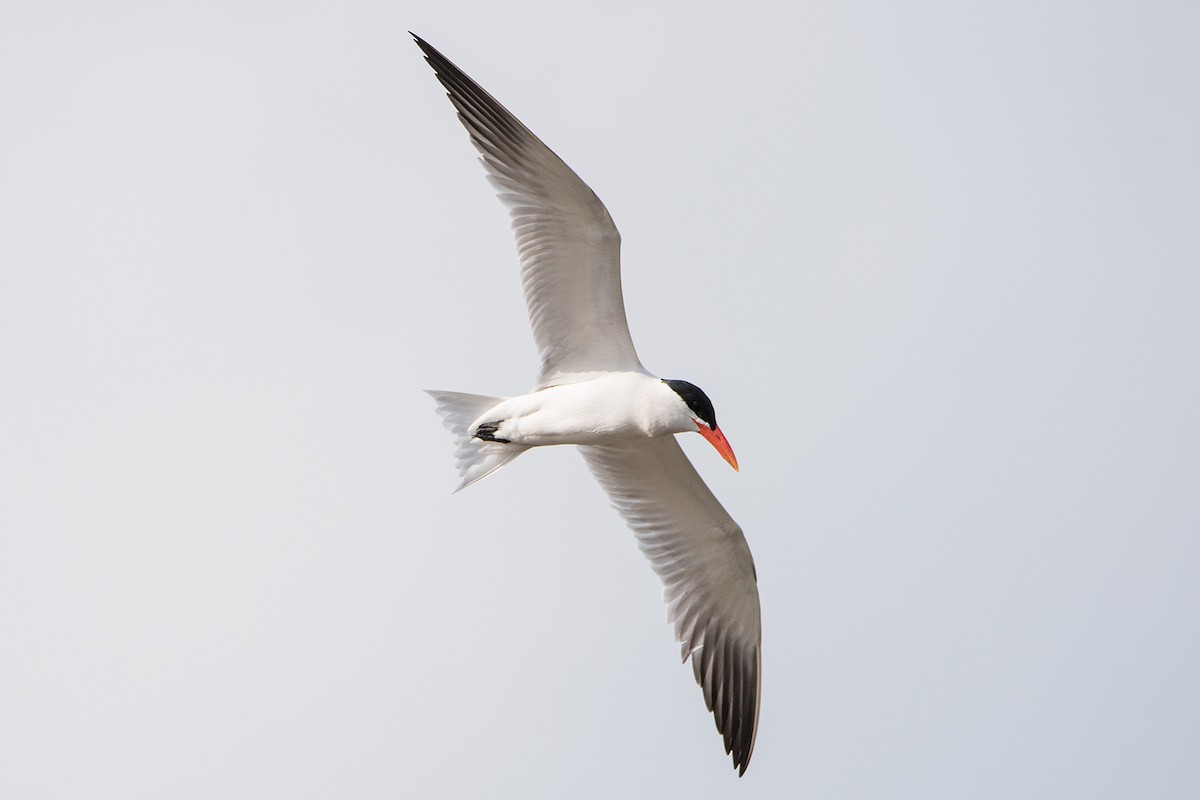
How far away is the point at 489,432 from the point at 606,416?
85 cm

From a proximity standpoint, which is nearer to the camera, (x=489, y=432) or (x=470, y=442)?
(x=489, y=432)

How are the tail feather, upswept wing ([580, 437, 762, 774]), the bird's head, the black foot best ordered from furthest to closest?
upswept wing ([580, 437, 762, 774]) < the tail feather < the black foot < the bird's head

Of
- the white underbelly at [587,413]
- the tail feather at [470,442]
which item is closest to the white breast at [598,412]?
the white underbelly at [587,413]

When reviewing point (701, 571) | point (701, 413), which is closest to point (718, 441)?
point (701, 413)

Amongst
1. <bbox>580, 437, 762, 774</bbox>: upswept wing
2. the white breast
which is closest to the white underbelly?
the white breast

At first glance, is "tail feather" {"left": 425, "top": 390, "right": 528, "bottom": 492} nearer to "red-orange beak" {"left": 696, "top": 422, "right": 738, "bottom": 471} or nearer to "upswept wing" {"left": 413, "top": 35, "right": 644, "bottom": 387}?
"upswept wing" {"left": 413, "top": 35, "right": 644, "bottom": 387}

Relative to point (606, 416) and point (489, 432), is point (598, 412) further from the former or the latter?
point (489, 432)

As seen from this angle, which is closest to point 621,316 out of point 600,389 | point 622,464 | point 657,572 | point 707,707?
point 600,389

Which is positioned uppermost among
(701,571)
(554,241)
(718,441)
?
(554,241)

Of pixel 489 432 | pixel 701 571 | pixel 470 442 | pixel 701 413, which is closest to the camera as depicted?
pixel 701 413

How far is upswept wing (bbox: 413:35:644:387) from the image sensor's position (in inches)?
377

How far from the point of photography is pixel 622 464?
1074 cm

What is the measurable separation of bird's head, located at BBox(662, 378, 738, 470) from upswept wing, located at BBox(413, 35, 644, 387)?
541 millimetres

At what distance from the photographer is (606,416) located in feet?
31.6
